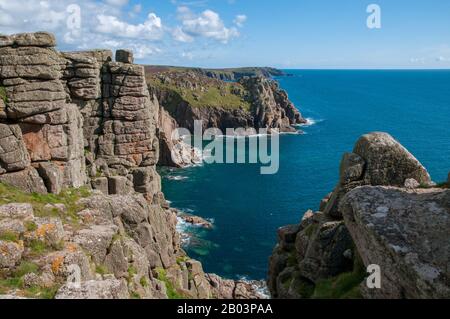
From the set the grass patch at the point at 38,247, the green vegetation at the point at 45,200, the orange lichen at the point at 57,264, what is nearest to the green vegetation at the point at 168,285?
the green vegetation at the point at 45,200

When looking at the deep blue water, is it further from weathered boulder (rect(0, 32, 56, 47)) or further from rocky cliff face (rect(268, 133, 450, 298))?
weathered boulder (rect(0, 32, 56, 47))

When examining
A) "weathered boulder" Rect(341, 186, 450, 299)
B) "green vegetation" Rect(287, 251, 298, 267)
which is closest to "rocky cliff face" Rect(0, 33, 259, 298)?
"green vegetation" Rect(287, 251, 298, 267)

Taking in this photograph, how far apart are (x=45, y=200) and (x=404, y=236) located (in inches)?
1115

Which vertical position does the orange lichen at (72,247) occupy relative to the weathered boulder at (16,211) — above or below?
below

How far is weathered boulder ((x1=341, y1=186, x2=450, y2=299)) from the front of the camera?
50.3ft

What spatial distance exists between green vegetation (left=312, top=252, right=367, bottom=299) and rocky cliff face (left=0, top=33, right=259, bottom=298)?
1052cm

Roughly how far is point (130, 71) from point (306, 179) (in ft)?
323

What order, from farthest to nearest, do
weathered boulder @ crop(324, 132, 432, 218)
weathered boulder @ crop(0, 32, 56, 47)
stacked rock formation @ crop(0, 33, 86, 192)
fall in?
weathered boulder @ crop(0, 32, 56, 47)
stacked rock formation @ crop(0, 33, 86, 192)
weathered boulder @ crop(324, 132, 432, 218)

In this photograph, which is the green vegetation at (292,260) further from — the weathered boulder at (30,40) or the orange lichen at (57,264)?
the weathered boulder at (30,40)

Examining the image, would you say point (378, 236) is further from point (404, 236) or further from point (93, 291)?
point (93, 291)

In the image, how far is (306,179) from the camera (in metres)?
142

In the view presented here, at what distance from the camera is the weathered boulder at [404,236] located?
50.3 ft

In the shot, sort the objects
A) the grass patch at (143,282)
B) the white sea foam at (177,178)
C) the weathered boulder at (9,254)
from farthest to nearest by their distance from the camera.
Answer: the white sea foam at (177,178) → the grass patch at (143,282) → the weathered boulder at (9,254)
